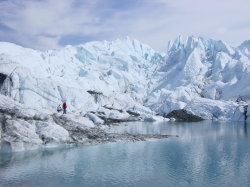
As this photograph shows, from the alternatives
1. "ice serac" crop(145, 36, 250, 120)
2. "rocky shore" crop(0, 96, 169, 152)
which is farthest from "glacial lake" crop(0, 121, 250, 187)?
"ice serac" crop(145, 36, 250, 120)

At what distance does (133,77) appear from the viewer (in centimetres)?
11506

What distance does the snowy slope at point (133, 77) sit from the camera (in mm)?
63688

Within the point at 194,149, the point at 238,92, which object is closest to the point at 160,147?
the point at 194,149

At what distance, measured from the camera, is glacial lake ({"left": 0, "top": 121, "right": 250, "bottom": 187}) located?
19938 millimetres

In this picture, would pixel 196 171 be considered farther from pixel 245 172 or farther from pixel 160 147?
pixel 160 147

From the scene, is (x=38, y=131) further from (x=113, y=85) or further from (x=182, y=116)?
(x=113, y=85)

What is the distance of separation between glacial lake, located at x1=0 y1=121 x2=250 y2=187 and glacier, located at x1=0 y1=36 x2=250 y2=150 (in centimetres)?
369

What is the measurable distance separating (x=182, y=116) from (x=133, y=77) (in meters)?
45.2

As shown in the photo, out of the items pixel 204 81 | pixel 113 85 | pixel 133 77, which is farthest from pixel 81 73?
pixel 204 81

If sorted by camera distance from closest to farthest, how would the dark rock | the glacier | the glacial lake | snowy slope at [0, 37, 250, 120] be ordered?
the glacial lake
the glacier
snowy slope at [0, 37, 250, 120]
the dark rock

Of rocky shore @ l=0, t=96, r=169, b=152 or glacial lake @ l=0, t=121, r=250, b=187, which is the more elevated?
rocky shore @ l=0, t=96, r=169, b=152

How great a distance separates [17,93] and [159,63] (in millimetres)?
80007

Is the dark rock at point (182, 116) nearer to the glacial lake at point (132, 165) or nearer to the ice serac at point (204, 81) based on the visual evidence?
the ice serac at point (204, 81)

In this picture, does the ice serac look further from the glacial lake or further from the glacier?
the glacial lake
